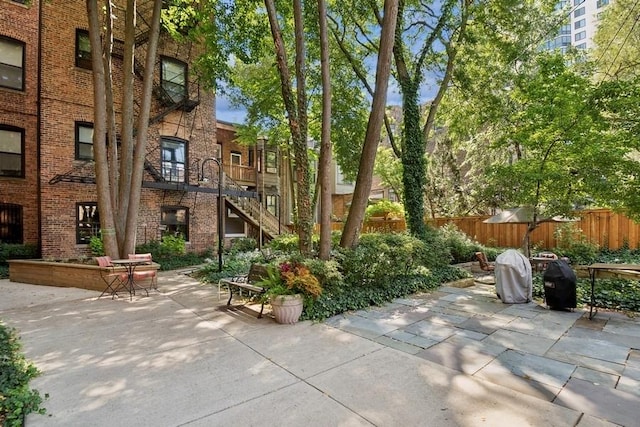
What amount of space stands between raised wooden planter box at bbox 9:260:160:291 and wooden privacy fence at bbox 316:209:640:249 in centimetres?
1346

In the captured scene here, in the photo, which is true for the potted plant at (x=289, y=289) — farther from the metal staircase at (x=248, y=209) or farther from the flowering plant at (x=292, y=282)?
the metal staircase at (x=248, y=209)

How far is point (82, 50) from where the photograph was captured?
1231 centimetres

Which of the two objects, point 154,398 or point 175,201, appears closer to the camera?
point 154,398

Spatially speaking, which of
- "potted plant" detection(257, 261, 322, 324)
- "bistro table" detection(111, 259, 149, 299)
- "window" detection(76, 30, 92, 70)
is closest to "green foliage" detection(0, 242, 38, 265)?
"bistro table" detection(111, 259, 149, 299)

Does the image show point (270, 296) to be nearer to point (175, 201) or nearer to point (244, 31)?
point (244, 31)

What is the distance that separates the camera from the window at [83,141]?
12227mm

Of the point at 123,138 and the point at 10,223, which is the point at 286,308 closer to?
the point at 123,138

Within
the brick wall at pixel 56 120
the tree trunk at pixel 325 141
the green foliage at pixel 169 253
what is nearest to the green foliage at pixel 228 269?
the green foliage at pixel 169 253

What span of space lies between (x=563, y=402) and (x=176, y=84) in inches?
624

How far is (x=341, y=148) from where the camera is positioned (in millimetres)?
14320

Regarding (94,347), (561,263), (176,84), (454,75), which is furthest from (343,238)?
(176,84)

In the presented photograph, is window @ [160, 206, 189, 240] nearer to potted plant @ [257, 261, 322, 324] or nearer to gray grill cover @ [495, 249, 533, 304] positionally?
potted plant @ [257, 261, 322, 324]

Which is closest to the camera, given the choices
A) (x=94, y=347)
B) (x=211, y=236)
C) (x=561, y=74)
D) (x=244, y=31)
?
(x=94, y=347)

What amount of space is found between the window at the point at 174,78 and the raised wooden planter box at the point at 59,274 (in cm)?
767
